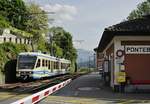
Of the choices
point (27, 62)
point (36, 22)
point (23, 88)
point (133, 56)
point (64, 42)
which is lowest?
point (23, 88)

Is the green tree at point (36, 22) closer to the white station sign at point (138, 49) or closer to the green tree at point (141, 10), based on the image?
the green tree at point (141, 10)

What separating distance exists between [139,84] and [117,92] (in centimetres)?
151

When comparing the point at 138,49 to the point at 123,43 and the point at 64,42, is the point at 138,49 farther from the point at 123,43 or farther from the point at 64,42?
the point at 64,42

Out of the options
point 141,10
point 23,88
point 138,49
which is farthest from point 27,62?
point 141,10

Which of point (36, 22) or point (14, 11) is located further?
point (36, 22)

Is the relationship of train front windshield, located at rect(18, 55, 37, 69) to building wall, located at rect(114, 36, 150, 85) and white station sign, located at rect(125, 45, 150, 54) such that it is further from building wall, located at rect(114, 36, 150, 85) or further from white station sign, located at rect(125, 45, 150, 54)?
white station sign, located at rect(125, 45, 150, 54)

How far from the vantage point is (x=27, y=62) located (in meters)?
42.4

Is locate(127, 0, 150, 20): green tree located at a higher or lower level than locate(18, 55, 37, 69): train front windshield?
higher

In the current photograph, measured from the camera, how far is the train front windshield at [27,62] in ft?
139

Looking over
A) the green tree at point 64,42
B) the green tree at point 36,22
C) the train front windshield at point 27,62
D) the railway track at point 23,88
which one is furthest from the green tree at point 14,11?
the railway track at point 23,88

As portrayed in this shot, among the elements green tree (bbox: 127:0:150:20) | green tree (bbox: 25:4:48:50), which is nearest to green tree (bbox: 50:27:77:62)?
green tree (bbox: 25:4:48:50)

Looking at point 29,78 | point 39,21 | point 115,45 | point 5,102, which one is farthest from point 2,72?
point 39,21

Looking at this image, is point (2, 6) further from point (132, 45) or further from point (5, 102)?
point (5, 102)

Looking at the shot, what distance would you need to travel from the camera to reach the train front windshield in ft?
139
